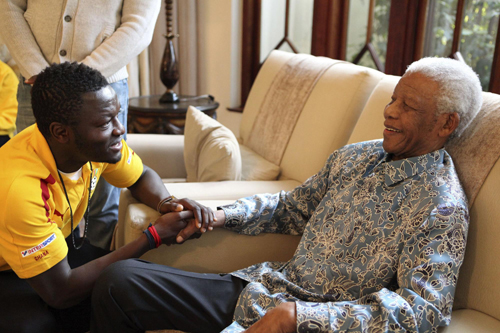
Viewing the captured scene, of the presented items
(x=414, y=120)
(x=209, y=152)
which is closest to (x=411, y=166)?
(x=414, y=120)

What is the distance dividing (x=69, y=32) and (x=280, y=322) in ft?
4.33

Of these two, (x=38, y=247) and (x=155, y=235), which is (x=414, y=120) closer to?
(x=155, y=235)

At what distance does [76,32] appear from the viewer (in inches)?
69.4

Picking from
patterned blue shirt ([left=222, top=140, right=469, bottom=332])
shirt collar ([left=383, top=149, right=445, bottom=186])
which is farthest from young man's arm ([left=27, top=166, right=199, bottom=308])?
shirt collar ([left=383, top=149, right=445, bottom=186])

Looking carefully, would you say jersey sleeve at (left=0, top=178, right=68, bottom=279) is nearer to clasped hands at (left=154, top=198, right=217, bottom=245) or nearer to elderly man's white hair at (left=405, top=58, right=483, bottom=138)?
clasped hands at (left=154, top=198, right=217, bottom=245)

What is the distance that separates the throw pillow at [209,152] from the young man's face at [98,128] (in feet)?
1.89

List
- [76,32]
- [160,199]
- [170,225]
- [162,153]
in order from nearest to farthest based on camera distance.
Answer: [170,225] → [160,199] → [76,32] → [162,153]

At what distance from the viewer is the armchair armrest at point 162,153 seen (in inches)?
88.9

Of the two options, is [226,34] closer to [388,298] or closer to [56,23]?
[56,23]

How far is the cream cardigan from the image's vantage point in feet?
5.76

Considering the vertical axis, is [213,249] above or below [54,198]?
below

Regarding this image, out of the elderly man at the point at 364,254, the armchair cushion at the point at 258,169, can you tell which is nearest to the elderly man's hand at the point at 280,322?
the elderly man at the point at 364,254

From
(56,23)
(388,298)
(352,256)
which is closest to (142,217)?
(352,256)

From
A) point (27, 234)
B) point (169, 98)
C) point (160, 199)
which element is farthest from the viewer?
point (169, 98)
